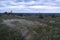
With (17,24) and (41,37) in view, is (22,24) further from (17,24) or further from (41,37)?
(41,37)

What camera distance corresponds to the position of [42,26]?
11.5 metres

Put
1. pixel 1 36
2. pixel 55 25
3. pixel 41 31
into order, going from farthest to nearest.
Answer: pixel 55 25 → pixel 41 31 → pixel 1 36

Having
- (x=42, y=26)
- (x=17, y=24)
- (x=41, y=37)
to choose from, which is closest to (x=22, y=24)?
(x=17, y=24)

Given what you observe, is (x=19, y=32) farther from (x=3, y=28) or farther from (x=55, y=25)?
(x=55, y=25)

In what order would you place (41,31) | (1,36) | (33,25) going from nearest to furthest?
(1,36) < (41,31) < (33,25)

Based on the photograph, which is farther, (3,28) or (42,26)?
(42,26)

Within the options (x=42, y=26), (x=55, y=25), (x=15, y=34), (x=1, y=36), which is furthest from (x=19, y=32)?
(x=55, y=25)

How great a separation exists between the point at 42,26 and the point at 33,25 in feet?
1.69

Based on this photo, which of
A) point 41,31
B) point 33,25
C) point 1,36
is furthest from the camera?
point 33,25

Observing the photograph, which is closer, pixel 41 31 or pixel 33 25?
pixel 41 31

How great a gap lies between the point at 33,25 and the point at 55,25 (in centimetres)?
157

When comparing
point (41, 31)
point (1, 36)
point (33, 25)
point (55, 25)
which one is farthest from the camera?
point (55, 25)

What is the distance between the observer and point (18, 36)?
32.6 feet

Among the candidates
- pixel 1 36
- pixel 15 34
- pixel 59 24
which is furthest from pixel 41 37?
pixel 59 24
